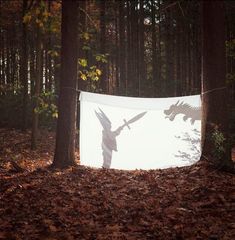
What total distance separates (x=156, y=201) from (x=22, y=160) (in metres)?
6.75

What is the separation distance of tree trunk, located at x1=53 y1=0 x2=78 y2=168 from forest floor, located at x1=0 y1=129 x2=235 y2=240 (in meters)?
0.53

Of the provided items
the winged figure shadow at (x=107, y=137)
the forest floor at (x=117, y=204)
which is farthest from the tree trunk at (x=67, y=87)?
the winged figure shadow at (x=107, y=137)

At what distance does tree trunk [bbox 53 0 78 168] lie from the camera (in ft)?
27.9

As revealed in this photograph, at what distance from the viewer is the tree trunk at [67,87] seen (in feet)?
27.9

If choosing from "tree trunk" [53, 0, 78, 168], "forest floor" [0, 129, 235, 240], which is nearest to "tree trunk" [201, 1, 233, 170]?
"forest floor" [0, 129, 235, 240]

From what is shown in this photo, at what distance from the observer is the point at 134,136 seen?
9.60m

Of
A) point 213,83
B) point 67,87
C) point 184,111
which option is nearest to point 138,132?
point 184,111

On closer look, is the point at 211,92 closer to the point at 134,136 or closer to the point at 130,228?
the point at 134,136

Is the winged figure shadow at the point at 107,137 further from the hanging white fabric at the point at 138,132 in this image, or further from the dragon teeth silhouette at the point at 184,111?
the dragon teeth silhouette at the point at 184,111

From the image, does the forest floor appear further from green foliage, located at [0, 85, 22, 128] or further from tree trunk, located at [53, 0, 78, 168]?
green foliage, located at [0, 85, 22, 128]

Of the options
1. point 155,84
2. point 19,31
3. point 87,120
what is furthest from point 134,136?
point 19,31

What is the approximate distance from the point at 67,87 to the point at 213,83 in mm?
3490

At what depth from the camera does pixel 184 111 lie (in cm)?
956

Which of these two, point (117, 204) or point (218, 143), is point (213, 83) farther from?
point (117, 204)
